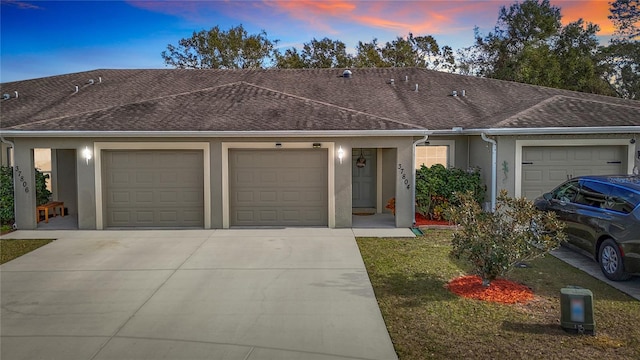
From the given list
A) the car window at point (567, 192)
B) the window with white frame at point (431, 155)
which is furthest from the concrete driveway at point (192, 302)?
the window with white frame at point (431, 155)

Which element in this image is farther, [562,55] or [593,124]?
[562,55]

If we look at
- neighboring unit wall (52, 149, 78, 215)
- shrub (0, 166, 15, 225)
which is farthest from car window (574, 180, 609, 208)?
neighboring unit wall (52, 149, 78, 215)

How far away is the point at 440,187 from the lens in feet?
40.9

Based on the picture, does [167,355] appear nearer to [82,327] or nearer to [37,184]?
[82,327]

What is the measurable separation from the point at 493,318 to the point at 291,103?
9.22m

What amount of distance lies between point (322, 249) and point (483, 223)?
12.5 feet

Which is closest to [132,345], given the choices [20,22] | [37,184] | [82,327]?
[82,327]

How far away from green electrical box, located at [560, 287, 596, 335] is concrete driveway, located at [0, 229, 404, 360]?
2109 mm

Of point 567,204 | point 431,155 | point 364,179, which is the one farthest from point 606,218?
point 364,179

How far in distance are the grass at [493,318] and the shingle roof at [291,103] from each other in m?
4.82

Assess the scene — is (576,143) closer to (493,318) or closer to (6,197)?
(493,318)

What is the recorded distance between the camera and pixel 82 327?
225 inches

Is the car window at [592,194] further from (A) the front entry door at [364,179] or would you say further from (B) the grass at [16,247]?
(B) the grass at [16,247]

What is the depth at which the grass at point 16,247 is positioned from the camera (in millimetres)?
9302
